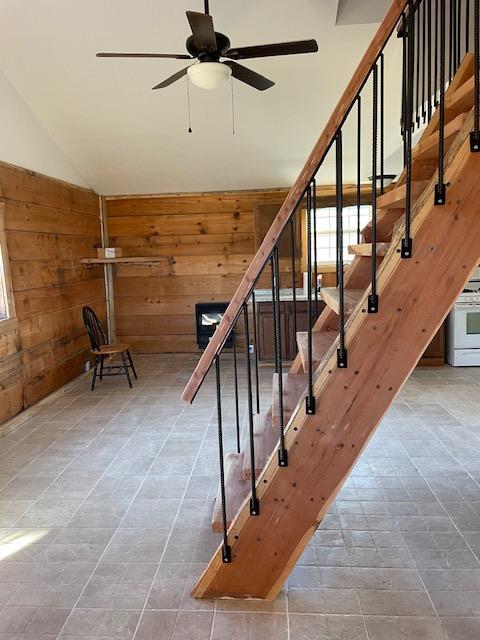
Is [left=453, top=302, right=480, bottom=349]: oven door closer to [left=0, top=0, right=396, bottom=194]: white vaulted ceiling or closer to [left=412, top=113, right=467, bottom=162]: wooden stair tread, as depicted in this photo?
[left=0, top=0, right=396, bottom=194]: white vaulted ceiling

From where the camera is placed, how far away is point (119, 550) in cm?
247

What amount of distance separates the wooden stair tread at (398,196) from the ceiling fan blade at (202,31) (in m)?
1.29

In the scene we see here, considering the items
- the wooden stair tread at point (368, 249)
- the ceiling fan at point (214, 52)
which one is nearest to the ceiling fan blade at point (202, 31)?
the ceiling fan at point (214, 52)

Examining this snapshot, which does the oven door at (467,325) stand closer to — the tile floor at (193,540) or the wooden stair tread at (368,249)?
the tile floor at (193,540)

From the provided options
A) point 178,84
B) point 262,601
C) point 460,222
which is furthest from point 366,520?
point 178,84

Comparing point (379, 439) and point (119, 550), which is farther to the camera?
point (379, 439)

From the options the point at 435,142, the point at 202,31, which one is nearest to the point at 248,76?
the point at 202,31

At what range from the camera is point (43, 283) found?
→ 5.01 m

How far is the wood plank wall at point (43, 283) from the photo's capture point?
4.41 meters

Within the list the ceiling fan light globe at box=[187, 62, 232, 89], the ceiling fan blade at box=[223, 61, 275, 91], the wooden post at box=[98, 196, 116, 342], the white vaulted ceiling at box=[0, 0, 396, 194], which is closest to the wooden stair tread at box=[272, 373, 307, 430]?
the ceiling fan light globe at box=[187, 62, 232, 89]

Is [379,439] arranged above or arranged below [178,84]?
below

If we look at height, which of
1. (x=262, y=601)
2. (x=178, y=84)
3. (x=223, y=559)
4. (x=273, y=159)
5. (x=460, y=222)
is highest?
(x=178, y=84)

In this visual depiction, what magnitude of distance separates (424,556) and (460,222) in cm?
163

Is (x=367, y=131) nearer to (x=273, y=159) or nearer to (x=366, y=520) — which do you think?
(x=273, y=159)
